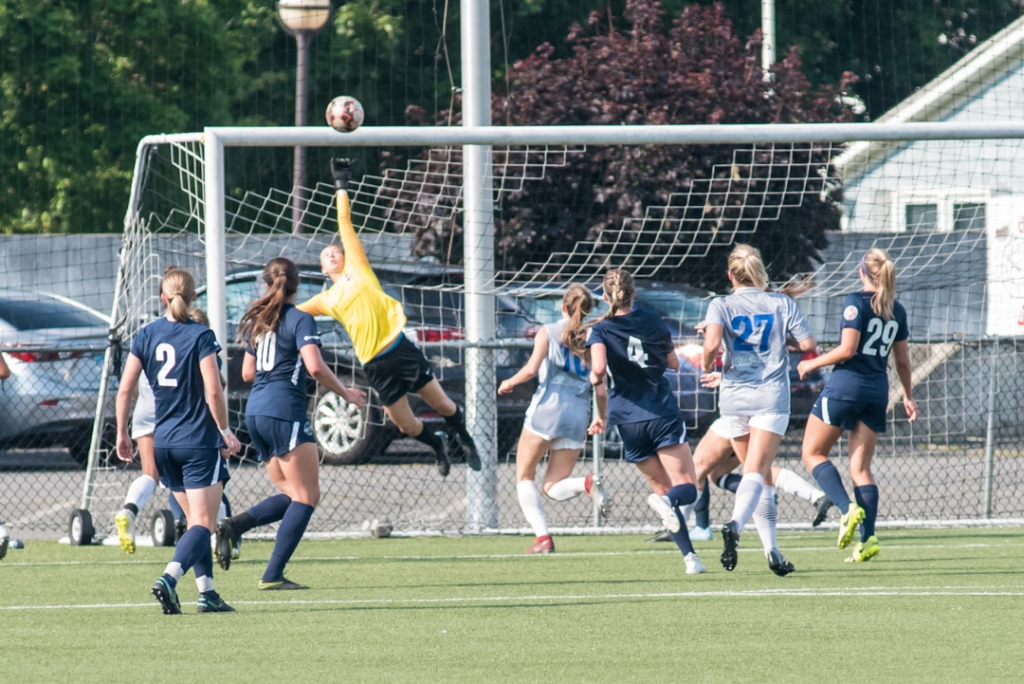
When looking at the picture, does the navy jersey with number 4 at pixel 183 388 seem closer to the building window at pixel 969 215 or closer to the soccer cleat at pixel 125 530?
the soccer cleat at pixel 125 530

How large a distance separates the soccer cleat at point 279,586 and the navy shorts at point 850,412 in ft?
11.1

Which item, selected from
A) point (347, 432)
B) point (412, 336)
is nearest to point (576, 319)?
point (412, 336)

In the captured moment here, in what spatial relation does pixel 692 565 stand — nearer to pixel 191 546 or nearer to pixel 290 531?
pixel 290 531

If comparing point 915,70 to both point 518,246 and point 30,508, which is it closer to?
point 518,246

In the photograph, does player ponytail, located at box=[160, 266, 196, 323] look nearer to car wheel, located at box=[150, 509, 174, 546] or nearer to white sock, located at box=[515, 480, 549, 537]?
white sock, located at box=[515, 480, 549, 537]

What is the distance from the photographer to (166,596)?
7.51 metres

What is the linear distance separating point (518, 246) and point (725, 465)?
6962mm

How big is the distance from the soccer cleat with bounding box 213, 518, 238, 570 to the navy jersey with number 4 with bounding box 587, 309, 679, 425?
2319 mm

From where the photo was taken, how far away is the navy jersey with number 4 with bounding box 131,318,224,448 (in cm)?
761

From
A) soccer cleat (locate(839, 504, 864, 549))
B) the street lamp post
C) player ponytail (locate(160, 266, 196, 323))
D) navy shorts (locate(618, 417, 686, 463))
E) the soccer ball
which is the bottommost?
soccer cleat (locate(839, 504, 864, 549))

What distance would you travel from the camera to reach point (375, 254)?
18344mm

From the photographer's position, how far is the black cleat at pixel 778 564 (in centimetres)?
897

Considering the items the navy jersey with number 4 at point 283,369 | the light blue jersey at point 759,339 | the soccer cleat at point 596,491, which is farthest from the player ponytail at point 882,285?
the navy jersey with number 4 at point 283,369

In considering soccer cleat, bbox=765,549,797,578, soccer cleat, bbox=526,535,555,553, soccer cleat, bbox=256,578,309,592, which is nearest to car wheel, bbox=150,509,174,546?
soccer cleat, bbox=256,578,309,592
